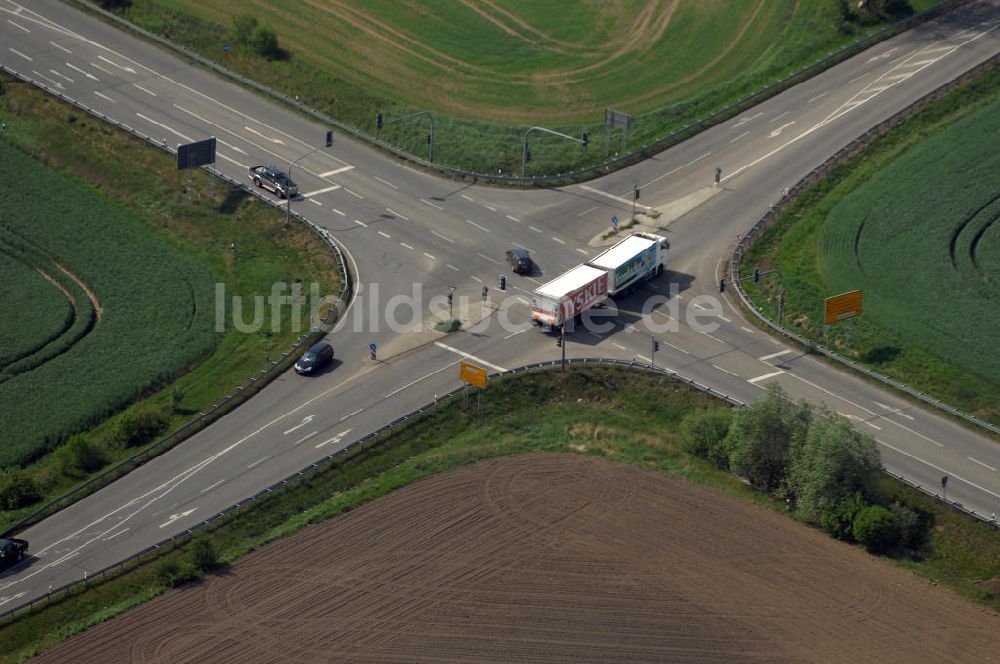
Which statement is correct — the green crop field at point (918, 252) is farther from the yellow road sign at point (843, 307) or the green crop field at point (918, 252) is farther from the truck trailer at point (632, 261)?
the truck trailer at point (632, 261)

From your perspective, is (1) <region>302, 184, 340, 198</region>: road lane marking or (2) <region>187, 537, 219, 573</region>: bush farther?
(1) <region>302, 184, 340, 198</region>: road lane marking

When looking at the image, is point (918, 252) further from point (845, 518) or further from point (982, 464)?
point (845, 518)

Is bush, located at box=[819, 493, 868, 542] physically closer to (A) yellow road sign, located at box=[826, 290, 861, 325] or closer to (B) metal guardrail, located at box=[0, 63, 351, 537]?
(A) yellow road sign, located at box=[826, 290, 861, 325]

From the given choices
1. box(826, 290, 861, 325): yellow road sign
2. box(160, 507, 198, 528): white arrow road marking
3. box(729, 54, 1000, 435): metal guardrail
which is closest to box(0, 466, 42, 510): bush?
box(160, 507, 198, 528): white arrow road marking

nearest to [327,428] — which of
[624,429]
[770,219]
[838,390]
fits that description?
[624,429]

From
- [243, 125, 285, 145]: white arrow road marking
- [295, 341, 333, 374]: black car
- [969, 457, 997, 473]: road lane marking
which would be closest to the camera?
[969, 457, 997, 473]: road lane marking

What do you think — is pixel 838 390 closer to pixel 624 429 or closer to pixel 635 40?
pixel 624 429
